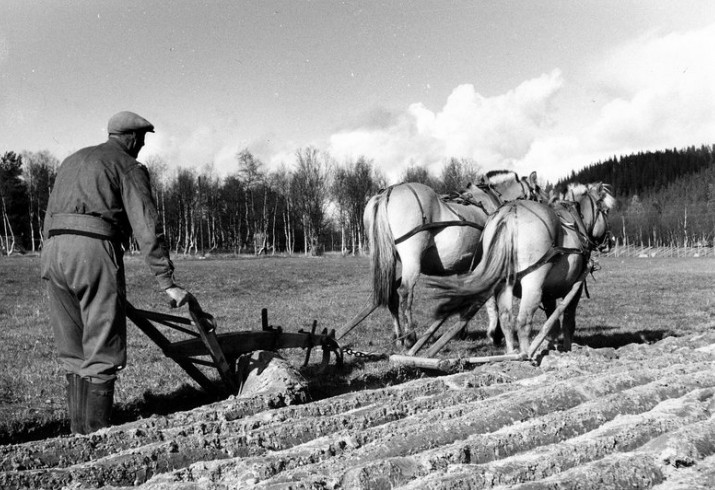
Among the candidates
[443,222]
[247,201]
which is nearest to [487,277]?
[443,222]

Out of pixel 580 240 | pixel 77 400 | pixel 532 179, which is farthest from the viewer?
pixel 532 179

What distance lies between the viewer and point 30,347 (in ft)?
25.6

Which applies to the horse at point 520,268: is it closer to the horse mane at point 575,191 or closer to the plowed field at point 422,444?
the horse mane at point 575,191

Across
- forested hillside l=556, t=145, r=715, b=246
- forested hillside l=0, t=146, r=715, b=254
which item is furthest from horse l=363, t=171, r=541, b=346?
forested hillside l=556, t=145, r=715, b=246

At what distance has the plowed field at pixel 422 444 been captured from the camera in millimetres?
2068

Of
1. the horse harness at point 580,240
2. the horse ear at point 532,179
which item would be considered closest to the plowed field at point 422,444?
the horse harness at point 580,240

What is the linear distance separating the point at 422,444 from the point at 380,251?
195 inches

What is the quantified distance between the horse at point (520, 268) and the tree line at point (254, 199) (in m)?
43.0

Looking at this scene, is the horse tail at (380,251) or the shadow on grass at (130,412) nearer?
the shadow on grass at (130,412)

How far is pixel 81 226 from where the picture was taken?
3443 millimetres

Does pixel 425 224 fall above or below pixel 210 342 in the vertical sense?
above

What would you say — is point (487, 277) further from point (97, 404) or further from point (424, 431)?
point (97, 404)

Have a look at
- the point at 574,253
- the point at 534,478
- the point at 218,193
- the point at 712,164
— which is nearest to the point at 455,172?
the point at 218,193

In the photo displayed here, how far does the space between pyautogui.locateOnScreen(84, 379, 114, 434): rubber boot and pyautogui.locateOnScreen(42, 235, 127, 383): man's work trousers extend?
5 cm
